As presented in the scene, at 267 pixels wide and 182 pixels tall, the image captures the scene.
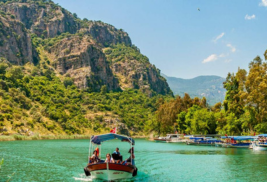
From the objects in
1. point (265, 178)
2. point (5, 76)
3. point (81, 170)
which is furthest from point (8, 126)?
point (265, 178)

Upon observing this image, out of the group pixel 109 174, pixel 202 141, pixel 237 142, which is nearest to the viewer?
pixel 109 174

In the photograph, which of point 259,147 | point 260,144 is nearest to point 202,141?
point 260,144

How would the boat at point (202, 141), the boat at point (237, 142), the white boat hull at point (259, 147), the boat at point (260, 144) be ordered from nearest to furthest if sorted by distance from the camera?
the white boat hull at point (259, 147) → the boat at point (260, 144) → the boat at point (237, 142) → the boat at point (202, 141)

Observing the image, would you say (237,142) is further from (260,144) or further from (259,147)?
(259,147)

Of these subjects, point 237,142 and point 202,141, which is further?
point 202,141

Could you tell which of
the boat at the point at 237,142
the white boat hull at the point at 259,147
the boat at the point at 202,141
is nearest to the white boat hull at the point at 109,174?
the white boat hull at the point at 259,147

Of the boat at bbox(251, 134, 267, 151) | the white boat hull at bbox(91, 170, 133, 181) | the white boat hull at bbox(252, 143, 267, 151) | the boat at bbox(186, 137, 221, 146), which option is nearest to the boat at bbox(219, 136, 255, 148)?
the boat at bbox(251, 134, 267, 151)

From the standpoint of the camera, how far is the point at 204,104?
157 metres

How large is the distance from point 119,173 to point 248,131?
84.5 m

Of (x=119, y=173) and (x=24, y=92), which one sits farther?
(x=24, y=92)

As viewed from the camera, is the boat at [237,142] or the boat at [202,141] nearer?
the boat at [237,142]

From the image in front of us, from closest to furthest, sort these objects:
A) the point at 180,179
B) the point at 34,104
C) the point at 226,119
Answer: the point at 180,179 < the point at 226,119 < the point at 34,104

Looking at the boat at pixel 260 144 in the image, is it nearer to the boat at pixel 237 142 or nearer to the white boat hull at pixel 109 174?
the boat at pixel 237 142

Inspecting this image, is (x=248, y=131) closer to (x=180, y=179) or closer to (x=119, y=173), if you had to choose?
(x=180, y=179)
